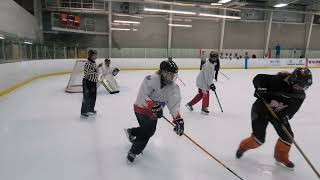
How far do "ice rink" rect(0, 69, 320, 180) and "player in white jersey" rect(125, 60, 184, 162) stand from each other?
12.9 inches

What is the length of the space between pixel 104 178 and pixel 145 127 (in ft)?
1.87

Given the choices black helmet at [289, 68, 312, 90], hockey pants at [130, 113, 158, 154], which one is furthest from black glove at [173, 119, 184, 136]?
black helmet at [289, 68, 312, 90]

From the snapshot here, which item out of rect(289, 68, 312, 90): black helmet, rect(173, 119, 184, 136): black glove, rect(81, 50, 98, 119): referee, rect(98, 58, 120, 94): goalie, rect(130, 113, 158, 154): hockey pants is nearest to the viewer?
rect(289, 68, 312, 90): black helmet

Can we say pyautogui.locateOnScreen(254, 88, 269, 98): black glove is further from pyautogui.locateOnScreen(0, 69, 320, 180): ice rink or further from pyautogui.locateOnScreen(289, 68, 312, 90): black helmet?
pyautogui.locateOnScreen(0, 69, 320, 180): ice rink

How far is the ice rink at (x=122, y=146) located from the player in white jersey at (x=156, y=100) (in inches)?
12.9

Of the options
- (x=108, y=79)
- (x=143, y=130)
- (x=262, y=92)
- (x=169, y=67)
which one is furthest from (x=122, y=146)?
(x=108, y=79)

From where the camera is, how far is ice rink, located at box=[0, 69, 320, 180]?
240cm

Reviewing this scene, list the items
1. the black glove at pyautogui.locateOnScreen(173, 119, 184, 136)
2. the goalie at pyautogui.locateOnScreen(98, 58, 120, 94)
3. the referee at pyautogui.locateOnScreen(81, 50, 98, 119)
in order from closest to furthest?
the black glove at pyautogui.locateOnScreen(173, 119, 184, 136) < the referee at pyautogui.locateOnScreen(81, 50, 98, 119) < the goalie at pyautogui.locateOnScreen(98, 58, 120, 94)

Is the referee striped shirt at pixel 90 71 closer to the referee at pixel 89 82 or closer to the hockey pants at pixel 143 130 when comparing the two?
the referee at pixel 89 82

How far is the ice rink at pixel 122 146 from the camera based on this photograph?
7.88 ft

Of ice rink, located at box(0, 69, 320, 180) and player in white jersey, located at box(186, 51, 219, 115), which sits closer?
ice rink, located at box(0, 69, 320, 180)

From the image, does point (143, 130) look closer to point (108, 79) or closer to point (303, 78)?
point (303, 78)

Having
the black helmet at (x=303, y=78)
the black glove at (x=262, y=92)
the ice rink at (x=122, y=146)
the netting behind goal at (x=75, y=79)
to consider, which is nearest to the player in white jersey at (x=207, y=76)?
the ice rink at (x=122, y=146)

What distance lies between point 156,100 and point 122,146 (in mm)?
909
